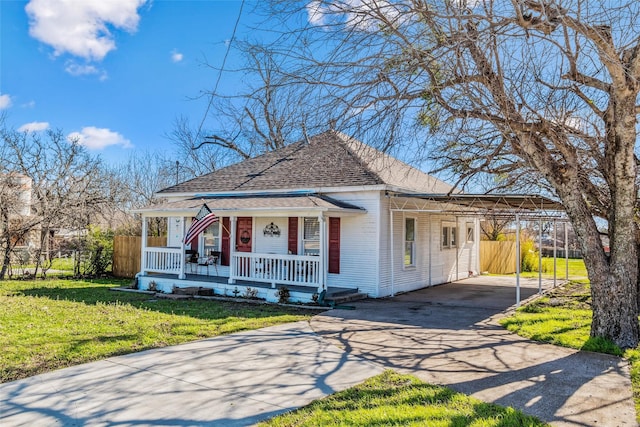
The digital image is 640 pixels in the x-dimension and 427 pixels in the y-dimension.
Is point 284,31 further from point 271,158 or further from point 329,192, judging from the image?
point 271,158

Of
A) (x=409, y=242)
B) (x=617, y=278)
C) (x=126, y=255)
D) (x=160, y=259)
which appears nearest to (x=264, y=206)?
(x=160, y=259)

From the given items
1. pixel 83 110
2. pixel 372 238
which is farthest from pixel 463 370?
pixel 83 110

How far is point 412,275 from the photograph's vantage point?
15.8 meters

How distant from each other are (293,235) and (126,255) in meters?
9.01

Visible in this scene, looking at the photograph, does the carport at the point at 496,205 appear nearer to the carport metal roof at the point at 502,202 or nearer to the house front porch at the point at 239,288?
the carport metal roof at the point at 502,202

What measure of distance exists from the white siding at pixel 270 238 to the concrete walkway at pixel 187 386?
7.69 meters

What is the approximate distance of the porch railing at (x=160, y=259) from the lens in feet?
51.9

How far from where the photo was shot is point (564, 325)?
927cm

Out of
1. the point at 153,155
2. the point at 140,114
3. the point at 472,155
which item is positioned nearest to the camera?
the point at 472,155

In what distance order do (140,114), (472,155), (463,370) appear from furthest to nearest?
(140,114) < (472,155) < (463,370)

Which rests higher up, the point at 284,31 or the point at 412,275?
the point at 284,31

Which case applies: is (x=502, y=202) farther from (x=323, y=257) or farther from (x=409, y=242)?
(x=323, y=257)

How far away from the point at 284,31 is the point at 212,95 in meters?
1.56

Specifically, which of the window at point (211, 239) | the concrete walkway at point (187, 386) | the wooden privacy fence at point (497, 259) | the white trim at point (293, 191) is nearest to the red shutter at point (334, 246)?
the white trim at point (293, 191)
